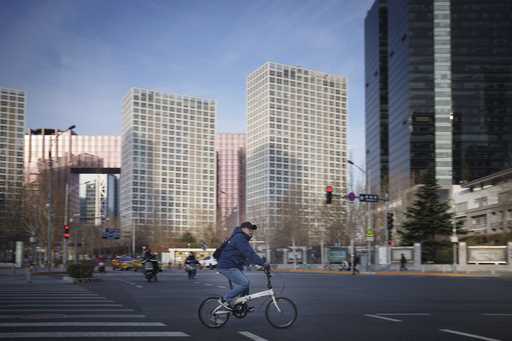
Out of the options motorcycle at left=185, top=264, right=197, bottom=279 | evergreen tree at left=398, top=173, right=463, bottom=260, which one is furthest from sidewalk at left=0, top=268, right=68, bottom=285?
evergreen tree at left=398, top=173, right=463, bottom=260

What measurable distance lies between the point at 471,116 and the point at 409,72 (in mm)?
16402

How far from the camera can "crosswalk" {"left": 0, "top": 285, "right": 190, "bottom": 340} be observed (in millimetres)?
10055

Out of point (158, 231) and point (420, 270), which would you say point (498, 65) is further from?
point (420, 270)

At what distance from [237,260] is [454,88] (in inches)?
5548

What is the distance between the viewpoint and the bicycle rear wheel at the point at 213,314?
37.0 ft

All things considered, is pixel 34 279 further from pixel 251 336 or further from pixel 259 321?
pixel 251 336

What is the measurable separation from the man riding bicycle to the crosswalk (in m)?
1.31

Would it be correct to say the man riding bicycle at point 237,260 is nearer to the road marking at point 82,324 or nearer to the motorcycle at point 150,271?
the road marking at point 82,324

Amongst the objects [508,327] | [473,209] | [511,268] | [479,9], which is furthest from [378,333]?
[479,9]

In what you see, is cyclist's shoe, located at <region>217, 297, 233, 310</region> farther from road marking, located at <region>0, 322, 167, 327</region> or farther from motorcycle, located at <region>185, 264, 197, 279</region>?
motorcycle, located at <region>185, 264, 197, 279</region>

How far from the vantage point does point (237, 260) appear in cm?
1178

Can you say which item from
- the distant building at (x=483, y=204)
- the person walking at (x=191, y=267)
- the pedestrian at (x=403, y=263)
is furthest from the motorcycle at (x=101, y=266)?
the distant building at (x=483, y=204)

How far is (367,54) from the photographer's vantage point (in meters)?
181

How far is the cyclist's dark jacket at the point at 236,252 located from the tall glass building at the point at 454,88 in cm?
13180
